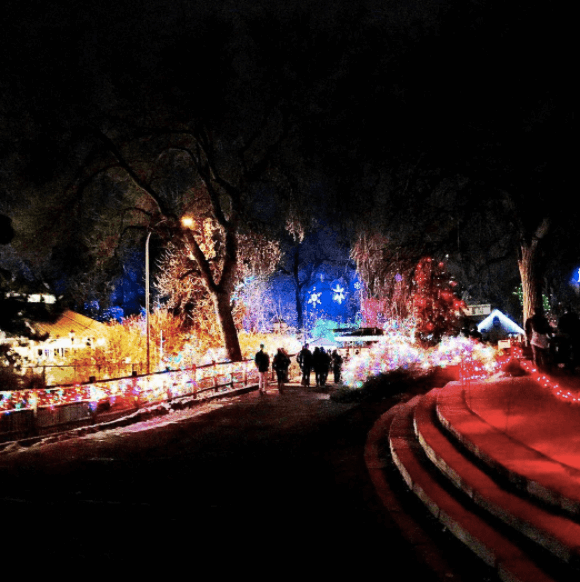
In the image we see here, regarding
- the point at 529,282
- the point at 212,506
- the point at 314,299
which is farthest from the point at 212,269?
the point at 314,299

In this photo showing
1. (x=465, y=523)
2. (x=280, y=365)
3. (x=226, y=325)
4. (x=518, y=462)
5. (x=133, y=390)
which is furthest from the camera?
(x=226, y=325)

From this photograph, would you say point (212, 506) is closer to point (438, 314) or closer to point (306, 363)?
point (306, 363)

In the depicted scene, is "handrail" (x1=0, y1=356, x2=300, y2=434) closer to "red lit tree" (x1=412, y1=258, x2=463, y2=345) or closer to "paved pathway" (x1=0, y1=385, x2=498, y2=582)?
"paved pathway" (x1=0, y1=385, x2=498, y2=582)

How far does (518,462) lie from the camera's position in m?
6.97

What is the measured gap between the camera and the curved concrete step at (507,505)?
4.96 m

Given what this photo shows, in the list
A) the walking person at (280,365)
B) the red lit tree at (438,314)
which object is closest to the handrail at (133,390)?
the walking person at (280,365)

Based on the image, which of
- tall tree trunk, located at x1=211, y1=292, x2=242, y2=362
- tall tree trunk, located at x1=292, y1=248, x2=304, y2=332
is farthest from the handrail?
tall tree trunk, located at x1=292, y1=248, x2=304, y2=332

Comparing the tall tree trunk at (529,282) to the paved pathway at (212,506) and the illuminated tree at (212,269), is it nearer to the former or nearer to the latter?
the paved pathway at (212,506)

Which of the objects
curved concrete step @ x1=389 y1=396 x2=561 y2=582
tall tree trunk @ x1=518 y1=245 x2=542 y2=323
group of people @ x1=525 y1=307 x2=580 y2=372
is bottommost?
curved concrete step @ x1=389 y1=396 x2=561 y2=582

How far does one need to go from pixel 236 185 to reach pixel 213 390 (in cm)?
1152

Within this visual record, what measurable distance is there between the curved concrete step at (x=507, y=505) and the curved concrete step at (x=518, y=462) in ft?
0.38

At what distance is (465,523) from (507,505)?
16.1 inches

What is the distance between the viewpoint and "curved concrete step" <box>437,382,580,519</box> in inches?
228

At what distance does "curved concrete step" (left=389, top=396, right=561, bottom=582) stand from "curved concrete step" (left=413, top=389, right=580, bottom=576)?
15cm
